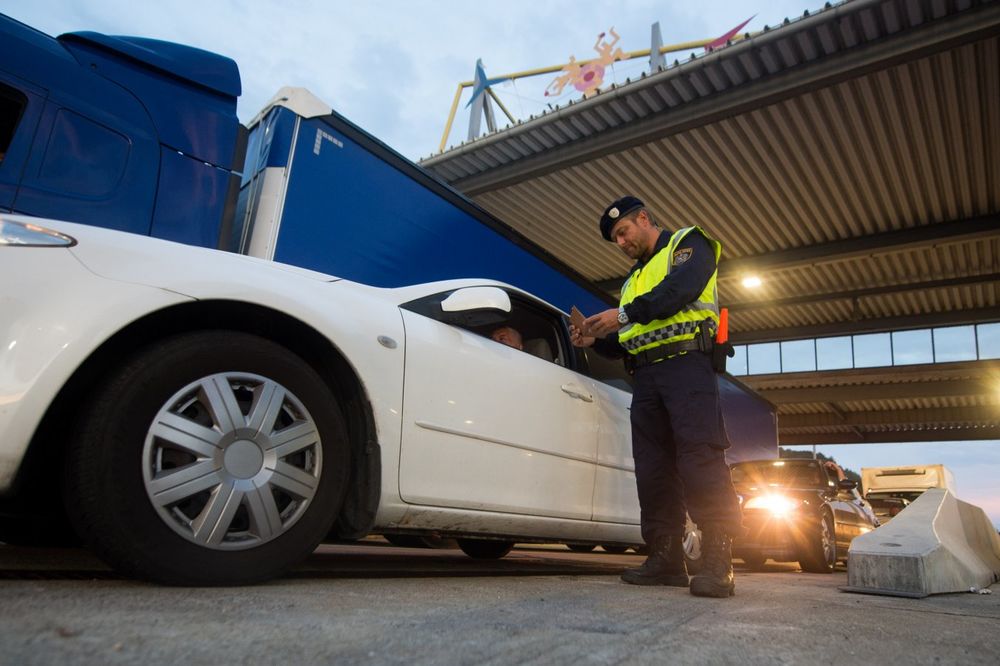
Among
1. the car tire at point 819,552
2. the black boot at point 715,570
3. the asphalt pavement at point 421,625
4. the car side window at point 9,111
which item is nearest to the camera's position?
the asphalt pavement at point 421,625

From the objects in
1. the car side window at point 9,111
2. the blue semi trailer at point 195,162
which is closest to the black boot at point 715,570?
the blue semi trailer at point 195,162

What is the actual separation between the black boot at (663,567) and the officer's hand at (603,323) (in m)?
1.00

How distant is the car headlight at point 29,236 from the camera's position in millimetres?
1710

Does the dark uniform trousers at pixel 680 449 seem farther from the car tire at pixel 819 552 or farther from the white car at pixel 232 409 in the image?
the car tire at pixel 819 552

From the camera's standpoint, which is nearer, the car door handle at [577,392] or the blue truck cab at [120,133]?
the blue truck cab at [120,133]

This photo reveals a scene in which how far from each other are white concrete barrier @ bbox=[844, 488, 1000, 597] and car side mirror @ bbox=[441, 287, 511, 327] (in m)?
2.32

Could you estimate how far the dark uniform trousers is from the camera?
2.82m

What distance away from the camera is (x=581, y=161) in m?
7.80

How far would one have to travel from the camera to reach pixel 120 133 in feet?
10.00

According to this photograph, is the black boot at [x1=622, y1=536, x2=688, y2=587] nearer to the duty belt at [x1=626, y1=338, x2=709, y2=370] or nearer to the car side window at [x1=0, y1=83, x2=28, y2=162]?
the duty belt at [x1=626, y1=338, x2=709, y2=370]

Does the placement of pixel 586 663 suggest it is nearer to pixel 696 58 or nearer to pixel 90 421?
pixel 90 421

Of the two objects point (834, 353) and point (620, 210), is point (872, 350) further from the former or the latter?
point (620, 210)

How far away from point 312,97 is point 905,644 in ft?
11.1

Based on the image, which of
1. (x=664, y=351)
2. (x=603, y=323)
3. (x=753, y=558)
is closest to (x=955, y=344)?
(x=753, y=558)
